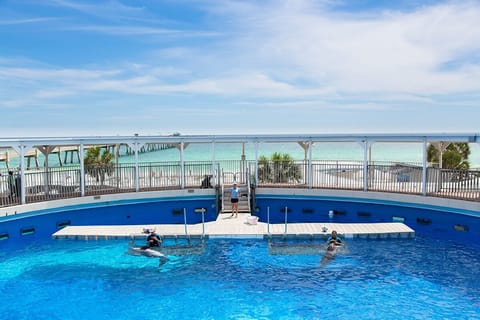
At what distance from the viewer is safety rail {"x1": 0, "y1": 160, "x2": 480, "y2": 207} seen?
16.4 metres

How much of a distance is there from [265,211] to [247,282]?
25.6ft

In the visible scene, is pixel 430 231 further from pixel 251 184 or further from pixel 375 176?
pixel 251 184

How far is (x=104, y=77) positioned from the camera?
35.4 metres

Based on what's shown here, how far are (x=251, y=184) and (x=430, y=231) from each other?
7933mm

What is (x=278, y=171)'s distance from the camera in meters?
20.1

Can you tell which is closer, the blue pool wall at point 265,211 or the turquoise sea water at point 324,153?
the blue pool wall at point 265,211

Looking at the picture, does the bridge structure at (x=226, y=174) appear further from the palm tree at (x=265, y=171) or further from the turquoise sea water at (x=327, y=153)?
the turquoise sea water at (x=327, y=153)

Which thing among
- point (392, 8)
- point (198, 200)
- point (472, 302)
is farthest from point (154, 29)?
point (472, 302)

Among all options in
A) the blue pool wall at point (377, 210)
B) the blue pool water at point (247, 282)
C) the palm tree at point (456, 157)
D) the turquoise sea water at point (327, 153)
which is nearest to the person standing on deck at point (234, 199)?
the blue pool wall at point (377, 210)

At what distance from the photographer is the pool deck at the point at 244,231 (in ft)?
49.0

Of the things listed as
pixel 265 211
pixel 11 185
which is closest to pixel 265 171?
pixel 265 211

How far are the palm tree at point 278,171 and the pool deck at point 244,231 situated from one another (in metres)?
4.17

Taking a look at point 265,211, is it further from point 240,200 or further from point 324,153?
point 324,153

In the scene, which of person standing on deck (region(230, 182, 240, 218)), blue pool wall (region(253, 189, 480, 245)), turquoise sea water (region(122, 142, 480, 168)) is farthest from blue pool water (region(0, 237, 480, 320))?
turquoise sea water (region(122, 142, 480, 168))
